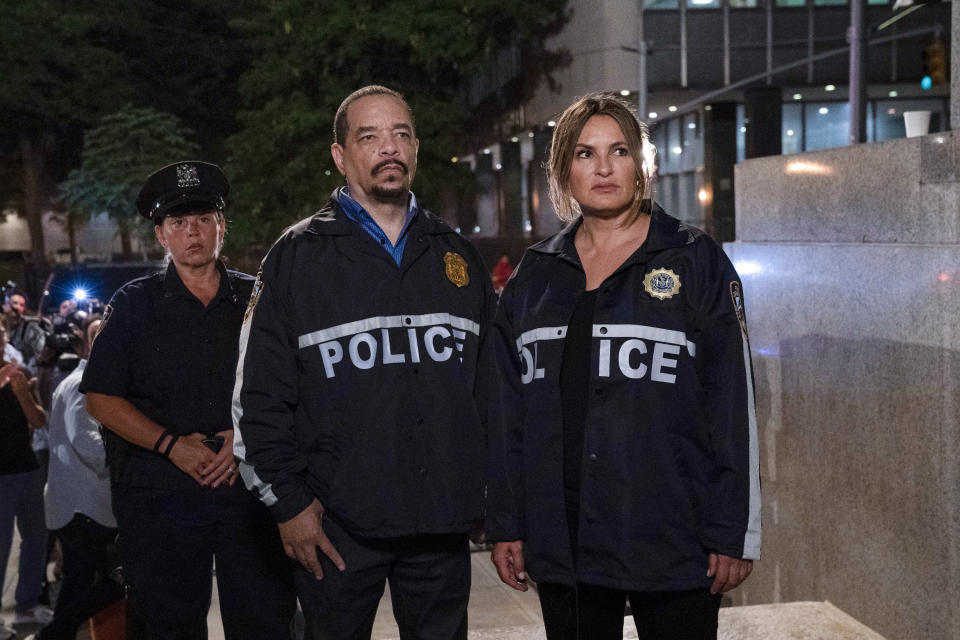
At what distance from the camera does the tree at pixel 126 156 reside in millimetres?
40156

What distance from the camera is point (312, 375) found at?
3508 mm

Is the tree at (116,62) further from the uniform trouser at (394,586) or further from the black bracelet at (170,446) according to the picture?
the uniform trouser at (394,586)

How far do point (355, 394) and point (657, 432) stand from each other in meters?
1.00

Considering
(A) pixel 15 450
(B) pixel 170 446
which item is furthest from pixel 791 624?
(A) pixel 15 450

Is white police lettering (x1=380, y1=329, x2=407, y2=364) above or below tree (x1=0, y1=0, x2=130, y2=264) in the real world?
below

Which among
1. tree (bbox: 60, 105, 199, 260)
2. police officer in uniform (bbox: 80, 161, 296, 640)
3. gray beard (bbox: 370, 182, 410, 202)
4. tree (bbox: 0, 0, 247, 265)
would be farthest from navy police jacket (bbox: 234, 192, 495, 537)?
tree (bbox: 0, 0, 247, 265)

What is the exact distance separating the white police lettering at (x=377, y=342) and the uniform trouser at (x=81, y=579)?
2.65 m

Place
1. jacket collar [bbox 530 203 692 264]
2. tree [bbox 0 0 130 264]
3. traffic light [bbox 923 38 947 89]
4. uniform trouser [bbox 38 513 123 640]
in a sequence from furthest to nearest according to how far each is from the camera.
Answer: tree [bbox 0 0 130 264] → traffic light [bbox 923 38 947 89] → uniform trouser [bbox 38 513 123 640] → jacket collar [bbox 530 203 692 264]

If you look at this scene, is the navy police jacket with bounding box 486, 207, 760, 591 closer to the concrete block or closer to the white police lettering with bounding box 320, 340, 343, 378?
the white police lettering with bounding box 320, 340, 343, 378

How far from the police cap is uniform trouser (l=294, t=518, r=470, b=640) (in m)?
1.53

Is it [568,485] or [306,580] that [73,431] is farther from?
[568,485]

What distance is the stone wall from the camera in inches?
178

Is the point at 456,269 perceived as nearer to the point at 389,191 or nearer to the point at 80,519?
the point at 389,191

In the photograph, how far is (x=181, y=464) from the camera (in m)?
4.13
